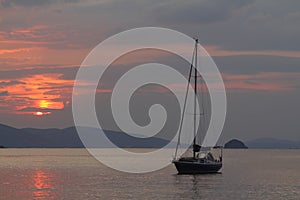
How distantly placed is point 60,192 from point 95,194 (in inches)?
322

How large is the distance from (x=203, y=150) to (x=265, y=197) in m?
37.4

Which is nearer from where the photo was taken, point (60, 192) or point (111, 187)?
point (60, 192)

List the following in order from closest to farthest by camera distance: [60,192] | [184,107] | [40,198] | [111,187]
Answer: [40,198]
[60,192]
[111,187]
[184,107]

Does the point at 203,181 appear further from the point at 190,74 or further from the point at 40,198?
the point at 40,198

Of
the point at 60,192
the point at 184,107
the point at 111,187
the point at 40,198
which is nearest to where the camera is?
the point at 40,198

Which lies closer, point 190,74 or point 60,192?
point 60,192

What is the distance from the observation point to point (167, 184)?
111m

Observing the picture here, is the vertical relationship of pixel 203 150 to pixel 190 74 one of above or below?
below

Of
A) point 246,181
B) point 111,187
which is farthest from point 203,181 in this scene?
point 111,187

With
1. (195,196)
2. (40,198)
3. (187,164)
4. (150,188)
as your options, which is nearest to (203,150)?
(187,164)

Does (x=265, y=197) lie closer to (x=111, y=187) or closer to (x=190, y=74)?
(x=111, y=187)

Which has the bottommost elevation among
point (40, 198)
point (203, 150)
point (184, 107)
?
point (40, 198)

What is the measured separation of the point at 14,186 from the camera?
10944 centimetres

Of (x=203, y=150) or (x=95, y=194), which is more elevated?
(x=203, y=150)
